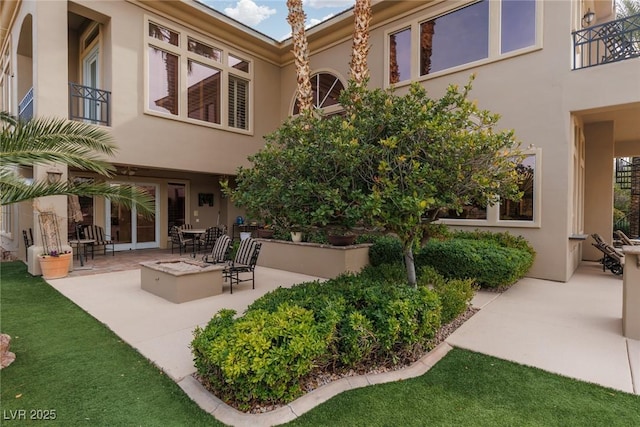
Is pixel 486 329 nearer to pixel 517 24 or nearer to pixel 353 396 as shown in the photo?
pixel 353 396

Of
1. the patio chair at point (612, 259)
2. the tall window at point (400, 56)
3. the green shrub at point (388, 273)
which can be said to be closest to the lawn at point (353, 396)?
the green shrub at point (388, 273)

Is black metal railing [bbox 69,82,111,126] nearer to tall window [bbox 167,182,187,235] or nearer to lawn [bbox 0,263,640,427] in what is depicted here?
tall window [bbox 167,182,187,235]

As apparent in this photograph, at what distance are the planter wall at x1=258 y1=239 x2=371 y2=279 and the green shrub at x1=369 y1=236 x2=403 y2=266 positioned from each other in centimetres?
17

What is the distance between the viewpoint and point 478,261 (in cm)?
720

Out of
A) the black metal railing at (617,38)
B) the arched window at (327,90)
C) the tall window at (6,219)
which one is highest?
the arched window at (327,90)

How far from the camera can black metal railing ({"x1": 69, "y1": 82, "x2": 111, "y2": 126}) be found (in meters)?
9.48

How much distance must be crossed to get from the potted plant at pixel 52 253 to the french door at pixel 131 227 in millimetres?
3875

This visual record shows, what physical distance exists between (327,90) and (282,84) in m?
2.35

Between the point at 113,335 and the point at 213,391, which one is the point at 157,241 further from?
the point at 213,391

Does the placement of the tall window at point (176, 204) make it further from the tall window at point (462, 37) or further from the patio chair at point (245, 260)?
the tall window at point (462, 37)

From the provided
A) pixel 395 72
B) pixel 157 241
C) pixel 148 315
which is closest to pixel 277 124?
pixel 395 72

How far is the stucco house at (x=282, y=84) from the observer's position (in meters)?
8.42

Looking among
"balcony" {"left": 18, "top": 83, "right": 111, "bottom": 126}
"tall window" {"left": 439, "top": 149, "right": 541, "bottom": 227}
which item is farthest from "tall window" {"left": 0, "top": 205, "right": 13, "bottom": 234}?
"tall window" {"left": 439, "top": 149, "right": 541, "bottom": 227}

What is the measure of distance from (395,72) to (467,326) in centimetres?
937
